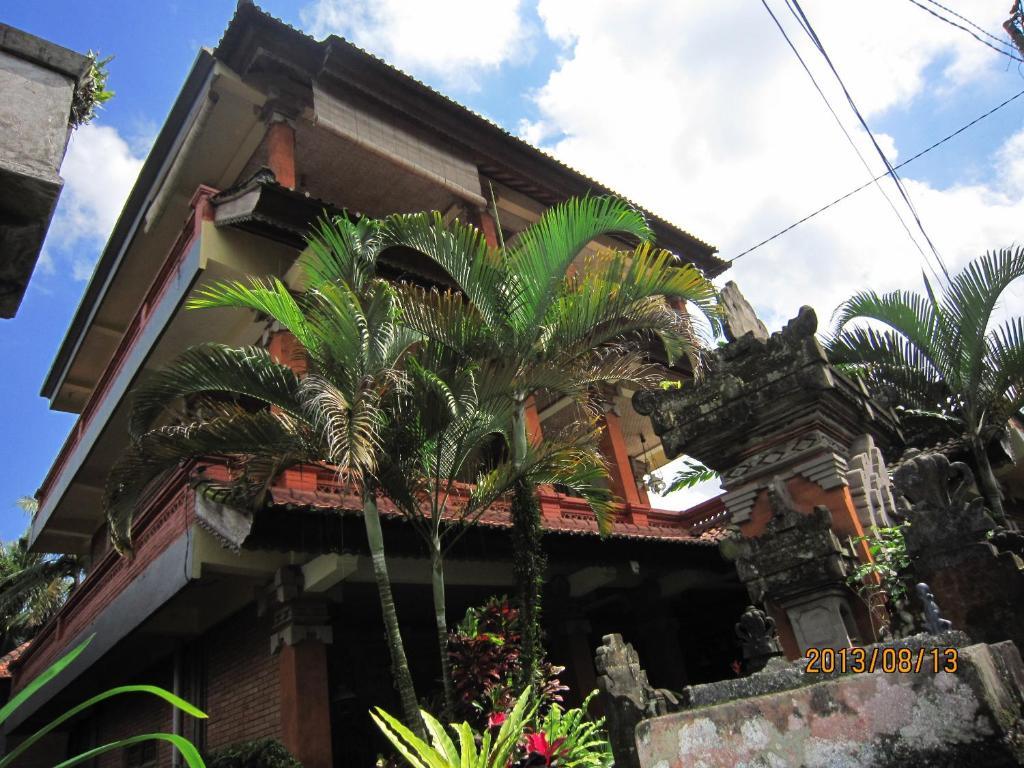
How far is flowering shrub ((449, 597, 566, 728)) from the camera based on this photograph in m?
5.43

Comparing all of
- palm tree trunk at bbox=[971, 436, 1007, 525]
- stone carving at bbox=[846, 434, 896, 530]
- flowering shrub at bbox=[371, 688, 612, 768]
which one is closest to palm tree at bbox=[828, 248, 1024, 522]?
palm tree trunk at bbox=[971, 436, 1007, 525]

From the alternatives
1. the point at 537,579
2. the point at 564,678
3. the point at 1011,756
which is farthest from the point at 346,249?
the point at 564,678

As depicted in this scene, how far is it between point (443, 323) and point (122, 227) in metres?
9.23

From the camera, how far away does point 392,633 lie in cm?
534

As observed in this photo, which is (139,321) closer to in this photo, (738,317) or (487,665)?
(487,665)

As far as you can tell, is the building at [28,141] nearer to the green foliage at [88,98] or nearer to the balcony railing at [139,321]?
the green foliage at [88,98]

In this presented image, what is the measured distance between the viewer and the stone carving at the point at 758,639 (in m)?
3.61

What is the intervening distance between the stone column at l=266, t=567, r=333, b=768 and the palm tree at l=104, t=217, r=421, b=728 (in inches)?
71.0

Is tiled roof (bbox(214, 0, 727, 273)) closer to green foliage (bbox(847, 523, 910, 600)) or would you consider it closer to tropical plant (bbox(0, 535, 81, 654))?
green foliage (bbox(847, 523, 910, 600))

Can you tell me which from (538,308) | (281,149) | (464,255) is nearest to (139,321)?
(281,149)

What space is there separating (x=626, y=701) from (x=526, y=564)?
1928mm

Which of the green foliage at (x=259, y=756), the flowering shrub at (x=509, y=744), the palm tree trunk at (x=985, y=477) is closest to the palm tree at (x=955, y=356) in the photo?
the palm tree trunk at (x=985, y=477)

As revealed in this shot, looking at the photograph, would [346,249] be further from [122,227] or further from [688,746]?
[122,227]
